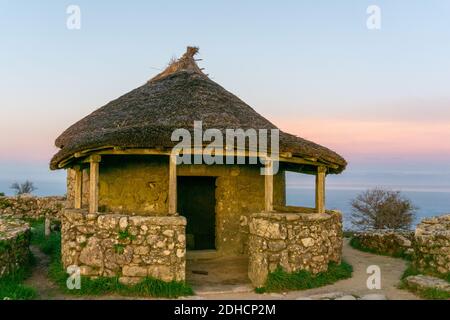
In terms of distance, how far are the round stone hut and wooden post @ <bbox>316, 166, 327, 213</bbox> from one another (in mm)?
21

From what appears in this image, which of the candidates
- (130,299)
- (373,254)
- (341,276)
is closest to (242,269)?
(341,276)

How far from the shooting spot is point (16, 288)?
23.5ft

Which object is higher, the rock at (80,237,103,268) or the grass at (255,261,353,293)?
the rock at (80,237,103,268)

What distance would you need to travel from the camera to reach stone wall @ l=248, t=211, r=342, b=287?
7863mm

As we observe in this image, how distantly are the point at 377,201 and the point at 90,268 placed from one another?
19803 mm

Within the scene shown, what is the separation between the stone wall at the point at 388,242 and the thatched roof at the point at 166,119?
404cm

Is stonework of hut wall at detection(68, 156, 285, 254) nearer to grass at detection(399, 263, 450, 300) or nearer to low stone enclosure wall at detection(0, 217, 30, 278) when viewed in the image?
low stone enclosure wall at detection(0, 217, 30, 278)

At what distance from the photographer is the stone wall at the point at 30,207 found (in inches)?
695

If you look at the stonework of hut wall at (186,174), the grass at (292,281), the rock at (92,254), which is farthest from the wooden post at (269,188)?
the rock at (92,254)

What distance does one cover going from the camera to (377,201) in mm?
24234

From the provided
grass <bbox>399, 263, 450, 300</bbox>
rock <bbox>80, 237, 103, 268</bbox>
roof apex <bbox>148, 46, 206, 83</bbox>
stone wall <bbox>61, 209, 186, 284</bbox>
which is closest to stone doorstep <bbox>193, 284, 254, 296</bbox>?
stone wall <bbox>61, 209, 186, 284</bbox>

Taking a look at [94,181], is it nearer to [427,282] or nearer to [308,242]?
[308,242]
